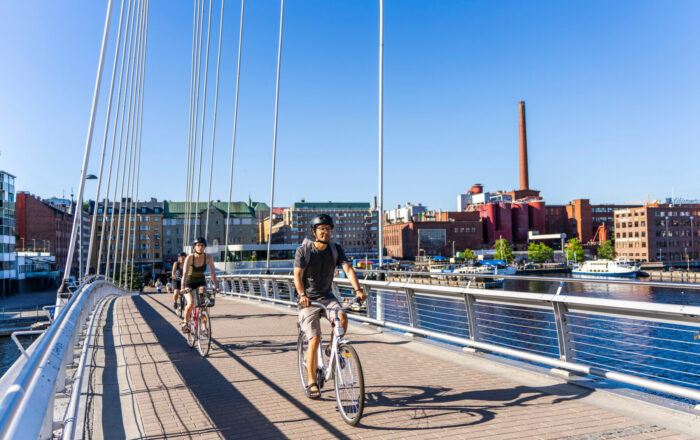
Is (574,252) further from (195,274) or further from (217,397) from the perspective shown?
(217,397)

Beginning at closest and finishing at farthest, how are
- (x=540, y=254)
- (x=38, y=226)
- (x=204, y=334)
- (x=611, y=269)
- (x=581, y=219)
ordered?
(x=204, y=334) < (x=611, y=269) < (x=38, y=226) < (x=540, y=254) < (x=581, y=219)

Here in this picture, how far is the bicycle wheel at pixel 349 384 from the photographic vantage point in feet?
15.8

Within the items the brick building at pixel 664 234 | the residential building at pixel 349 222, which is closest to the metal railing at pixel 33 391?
the brick building at pixel 664 234

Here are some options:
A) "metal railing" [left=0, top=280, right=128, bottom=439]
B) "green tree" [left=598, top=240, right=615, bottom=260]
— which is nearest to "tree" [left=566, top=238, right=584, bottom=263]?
"green tree" [left=598, top=240, right=615, bottom=260]

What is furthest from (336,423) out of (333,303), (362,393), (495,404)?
(495,404)

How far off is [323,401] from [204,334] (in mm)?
3645

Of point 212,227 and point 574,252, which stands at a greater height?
point 212,227

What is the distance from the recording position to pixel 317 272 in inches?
223

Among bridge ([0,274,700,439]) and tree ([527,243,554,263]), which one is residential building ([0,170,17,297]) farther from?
tree ([527,243,554,263])

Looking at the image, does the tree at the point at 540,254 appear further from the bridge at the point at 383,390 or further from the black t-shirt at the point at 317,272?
the black t-shirt at the point at 317,272

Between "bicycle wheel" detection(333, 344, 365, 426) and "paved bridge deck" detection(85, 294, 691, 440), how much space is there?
111mm

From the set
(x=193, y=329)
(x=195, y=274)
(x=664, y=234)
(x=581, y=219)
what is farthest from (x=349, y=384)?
(x=581, y=219)

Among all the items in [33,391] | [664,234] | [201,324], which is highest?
[664,234]

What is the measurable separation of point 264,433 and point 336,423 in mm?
646
